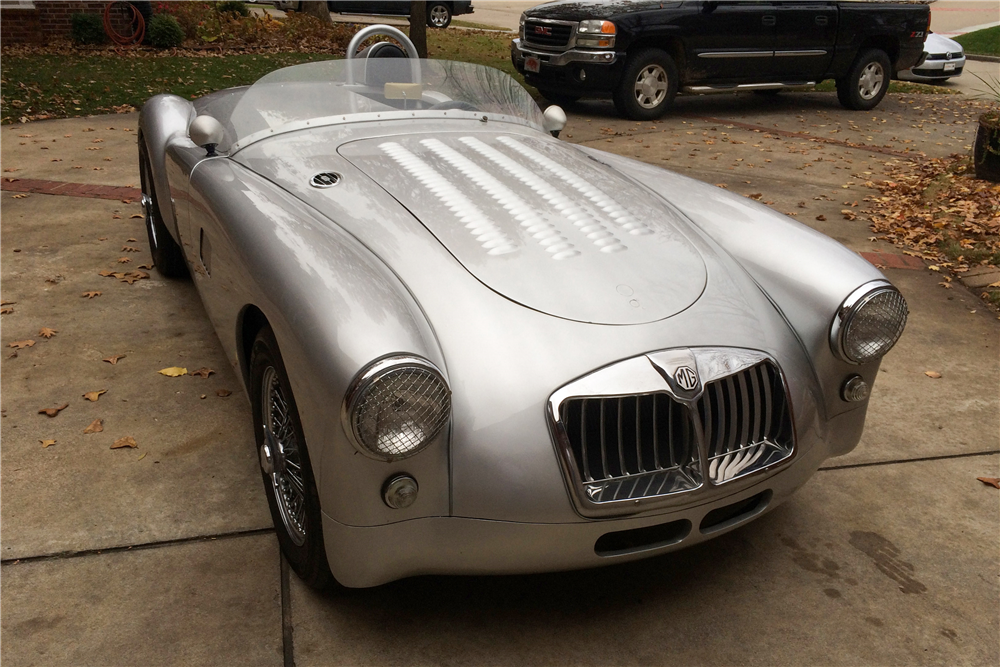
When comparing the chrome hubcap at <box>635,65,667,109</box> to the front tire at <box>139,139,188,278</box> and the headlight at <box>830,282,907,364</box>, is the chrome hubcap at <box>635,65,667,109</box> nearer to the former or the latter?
the front tire at <box>139,139,188,278</box>

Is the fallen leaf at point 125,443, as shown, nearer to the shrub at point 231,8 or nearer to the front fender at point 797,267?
the front fender at point 797,267

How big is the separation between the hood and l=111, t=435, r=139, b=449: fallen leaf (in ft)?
4.44

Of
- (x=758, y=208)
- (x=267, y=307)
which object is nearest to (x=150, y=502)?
(x=267, y=307)

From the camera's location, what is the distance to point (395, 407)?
6.53ft

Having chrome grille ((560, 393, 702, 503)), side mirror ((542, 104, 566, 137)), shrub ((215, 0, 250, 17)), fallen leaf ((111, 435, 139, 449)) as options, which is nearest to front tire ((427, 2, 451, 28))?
shrub ((215, 0, 250, 17))

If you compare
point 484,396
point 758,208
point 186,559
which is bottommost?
point 186,559

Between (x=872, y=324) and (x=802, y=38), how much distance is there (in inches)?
332

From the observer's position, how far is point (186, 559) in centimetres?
264

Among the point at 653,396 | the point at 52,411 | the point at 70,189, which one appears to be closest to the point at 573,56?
the point at 70,189

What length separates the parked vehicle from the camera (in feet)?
65.1

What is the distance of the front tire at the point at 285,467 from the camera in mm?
2295

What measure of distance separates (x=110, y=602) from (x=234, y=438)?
0.93m

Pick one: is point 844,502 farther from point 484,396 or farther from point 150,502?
point 150,502

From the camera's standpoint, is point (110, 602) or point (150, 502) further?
point (150, 502)
